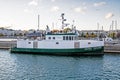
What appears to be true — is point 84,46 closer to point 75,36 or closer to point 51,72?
point 75,36

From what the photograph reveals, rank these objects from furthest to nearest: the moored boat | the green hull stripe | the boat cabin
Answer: the boat cabin → the moored boat → the green hull stripe

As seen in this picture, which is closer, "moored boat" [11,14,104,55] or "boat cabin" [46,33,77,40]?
"moored boat" [11,14,104,55]

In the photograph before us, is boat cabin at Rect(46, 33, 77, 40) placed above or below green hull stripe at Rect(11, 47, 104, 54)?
above

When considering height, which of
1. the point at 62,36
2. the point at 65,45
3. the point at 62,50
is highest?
the point at 62,36

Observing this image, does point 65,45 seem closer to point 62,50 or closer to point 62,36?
point 62,50

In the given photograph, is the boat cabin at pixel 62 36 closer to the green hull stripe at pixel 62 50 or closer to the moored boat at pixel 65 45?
the moored boat at pixel 65 45

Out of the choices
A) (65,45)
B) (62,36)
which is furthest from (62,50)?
(62,36)

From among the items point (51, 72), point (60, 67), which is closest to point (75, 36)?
point (60, 67)

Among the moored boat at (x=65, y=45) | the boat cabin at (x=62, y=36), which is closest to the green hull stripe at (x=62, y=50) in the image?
the moored boat at (x=65, y=45)

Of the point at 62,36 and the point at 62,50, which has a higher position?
the point at 62,36

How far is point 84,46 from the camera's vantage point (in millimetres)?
58469

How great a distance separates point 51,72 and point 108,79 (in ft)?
28.4

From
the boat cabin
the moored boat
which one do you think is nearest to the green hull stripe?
the moored boat

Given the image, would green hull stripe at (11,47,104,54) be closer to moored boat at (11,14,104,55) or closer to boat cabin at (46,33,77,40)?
moored boat at (11,14,104,55)
